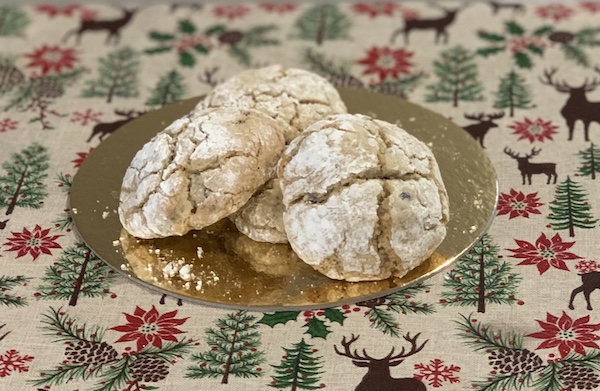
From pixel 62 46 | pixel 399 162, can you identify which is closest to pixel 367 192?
pixel 399 162

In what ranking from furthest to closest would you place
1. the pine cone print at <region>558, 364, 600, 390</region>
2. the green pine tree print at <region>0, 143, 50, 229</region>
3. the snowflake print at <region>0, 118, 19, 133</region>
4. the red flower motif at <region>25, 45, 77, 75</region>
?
the red flower motif at <region>25, 45, 77, 75</region> < the snowflake print at <region>0, 118, 19, 133</region> < the green pine tree print at <region>0, 143, 50, 229</region> < the pine cone print at <region>558, 364, 600, 390</region>

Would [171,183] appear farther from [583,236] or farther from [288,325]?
[583,236]

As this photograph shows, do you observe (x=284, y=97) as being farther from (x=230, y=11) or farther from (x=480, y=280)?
(x=230, y=11)

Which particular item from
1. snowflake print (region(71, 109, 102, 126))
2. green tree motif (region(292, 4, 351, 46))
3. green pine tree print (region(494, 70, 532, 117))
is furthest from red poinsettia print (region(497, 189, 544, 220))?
snowflake print (region(71, 109, 102, 126))

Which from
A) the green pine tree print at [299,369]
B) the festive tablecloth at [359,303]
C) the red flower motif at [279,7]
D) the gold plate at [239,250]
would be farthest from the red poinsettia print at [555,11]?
the green pine tree print at [299,369]

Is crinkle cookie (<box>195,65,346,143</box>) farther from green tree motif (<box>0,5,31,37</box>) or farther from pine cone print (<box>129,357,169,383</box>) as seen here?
green tree motif (<box>0,5,31,37</box>)

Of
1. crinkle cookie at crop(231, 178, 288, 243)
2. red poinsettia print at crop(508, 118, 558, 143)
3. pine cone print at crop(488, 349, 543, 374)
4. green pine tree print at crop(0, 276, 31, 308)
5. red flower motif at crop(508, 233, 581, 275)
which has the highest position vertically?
red poinsettia print at crop(508, 118, 558, 143)
